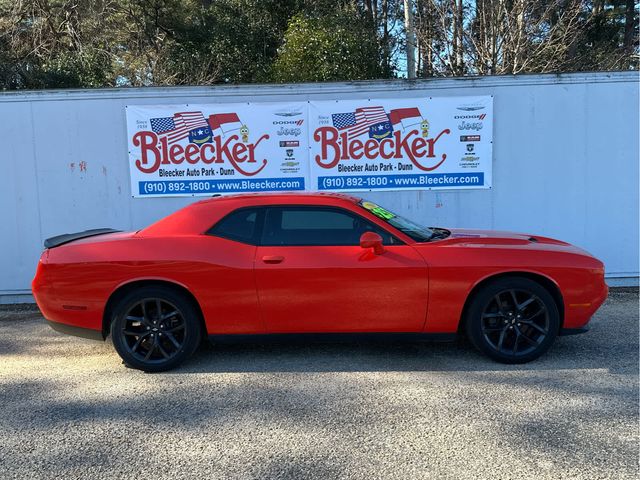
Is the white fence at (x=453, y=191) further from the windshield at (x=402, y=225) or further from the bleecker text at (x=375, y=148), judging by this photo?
the windshield at (x=402, y=225)

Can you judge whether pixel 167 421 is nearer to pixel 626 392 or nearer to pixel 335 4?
pixel 626 392

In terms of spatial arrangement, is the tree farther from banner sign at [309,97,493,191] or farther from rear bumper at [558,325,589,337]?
rear bumper at [558,325,589,337]

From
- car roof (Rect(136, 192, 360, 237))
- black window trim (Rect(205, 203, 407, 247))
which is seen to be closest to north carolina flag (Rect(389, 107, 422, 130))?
car roof (Rect(136, 192, 360, 237))

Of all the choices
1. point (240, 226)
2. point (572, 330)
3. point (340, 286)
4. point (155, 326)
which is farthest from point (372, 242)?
point (155, 326)

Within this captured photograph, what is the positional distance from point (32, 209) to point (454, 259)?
5.90 metres

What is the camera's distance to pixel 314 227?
4.67 m

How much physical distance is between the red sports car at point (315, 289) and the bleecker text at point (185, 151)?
283cm

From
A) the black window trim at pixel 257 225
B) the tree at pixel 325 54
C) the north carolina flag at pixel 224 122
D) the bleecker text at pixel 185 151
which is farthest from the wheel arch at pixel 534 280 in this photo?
the tree at pixel 325 54

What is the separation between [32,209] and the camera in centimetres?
724

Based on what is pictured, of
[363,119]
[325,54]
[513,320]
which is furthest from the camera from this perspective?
[325,54]

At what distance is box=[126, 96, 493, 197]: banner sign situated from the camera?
7.23 meters

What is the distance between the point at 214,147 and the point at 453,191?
3.41m

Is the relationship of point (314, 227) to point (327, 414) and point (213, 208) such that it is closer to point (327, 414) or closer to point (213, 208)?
point (213, 208)

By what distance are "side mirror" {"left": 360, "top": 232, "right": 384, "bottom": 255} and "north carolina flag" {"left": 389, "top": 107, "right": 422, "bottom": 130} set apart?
3.27 m
